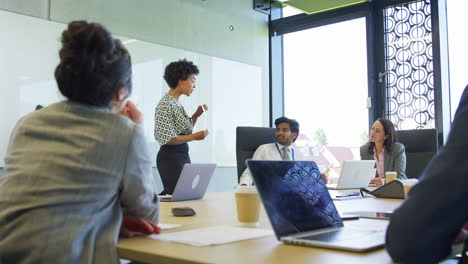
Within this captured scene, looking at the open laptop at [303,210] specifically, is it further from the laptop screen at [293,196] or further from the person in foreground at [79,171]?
the person in foreground at [79,171]

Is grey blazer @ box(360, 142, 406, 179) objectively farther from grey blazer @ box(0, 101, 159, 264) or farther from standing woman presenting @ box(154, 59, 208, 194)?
grey blazer @ box(0, 101, 159, 264)

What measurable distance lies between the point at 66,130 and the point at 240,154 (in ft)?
8.19

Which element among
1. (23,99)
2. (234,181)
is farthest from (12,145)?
(234,181)

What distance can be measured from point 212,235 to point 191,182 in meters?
1.03

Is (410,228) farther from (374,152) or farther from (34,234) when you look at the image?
(374,152)

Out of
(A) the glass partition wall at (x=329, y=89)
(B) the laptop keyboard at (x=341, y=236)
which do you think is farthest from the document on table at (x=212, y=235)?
(A) the glass partition wall at (x=329, y=89)

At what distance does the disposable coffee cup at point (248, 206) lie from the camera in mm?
1384

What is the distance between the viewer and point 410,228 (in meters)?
0.74

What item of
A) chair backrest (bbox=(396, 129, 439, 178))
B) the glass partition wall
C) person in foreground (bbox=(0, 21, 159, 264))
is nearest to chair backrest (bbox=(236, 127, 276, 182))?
chair backrest (bbox=(396, 129, 439, 178))

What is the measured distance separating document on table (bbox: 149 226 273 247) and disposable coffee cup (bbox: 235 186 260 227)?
9 cm

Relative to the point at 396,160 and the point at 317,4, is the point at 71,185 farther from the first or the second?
the point at 317,4

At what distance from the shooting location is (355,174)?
9.24ft

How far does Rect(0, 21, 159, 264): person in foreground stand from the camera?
1069 millimetres

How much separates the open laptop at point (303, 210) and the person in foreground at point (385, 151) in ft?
8.22
